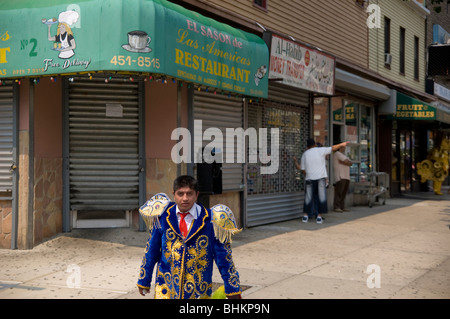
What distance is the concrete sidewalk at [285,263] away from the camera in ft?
20.6

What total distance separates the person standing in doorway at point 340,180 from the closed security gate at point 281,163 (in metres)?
1.35

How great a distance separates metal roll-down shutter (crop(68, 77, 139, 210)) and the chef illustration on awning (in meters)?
1.50

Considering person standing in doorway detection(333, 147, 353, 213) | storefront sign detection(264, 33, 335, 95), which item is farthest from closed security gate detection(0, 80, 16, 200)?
person standing in doorway detection(333, 147, 353, 213)

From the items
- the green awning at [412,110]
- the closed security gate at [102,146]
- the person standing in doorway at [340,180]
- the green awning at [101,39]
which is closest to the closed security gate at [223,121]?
the closed security gate at [102,146]

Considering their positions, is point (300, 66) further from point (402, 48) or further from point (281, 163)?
point (402, 48)

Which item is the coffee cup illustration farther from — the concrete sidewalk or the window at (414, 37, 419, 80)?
the window at (414, 37, 419, 80)

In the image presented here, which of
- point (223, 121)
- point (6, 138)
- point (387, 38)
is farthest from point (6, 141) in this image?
point (387, 38)

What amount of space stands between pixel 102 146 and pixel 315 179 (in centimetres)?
519

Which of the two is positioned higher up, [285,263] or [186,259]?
[186,259]

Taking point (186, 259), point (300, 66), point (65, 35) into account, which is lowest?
point (186, 259)

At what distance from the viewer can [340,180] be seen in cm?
1499

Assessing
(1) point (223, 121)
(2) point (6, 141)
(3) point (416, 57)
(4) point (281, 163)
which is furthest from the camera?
(3) point (416, 57)

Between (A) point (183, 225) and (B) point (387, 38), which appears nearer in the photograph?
(A) point (183, 225)
